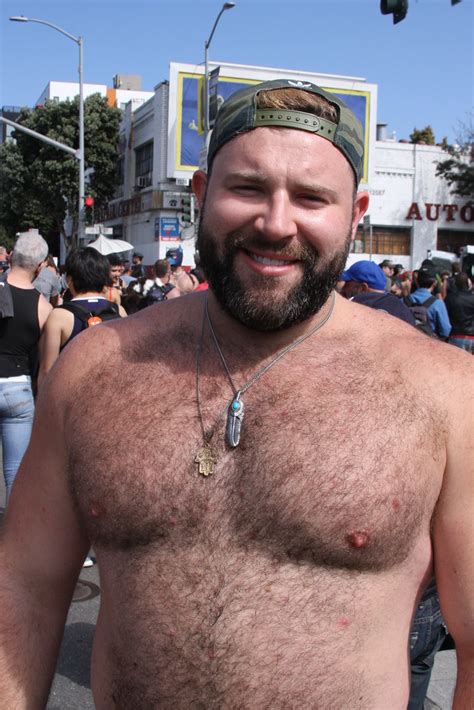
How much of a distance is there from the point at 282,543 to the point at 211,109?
2737 centimetres

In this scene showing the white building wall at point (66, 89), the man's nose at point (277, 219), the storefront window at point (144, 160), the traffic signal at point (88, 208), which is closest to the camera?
the man's nose at point (277, 219)

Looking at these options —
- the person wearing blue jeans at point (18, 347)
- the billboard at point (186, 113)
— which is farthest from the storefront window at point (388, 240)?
the person wearing blue jeans at point (18, 347)

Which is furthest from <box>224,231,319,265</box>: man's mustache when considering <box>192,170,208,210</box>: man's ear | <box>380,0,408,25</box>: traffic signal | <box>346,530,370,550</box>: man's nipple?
<box>380,0,408,25</box>: traffic signal

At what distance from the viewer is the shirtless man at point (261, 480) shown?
154 centimetres

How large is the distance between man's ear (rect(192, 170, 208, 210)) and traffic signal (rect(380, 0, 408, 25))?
8884 millimetres

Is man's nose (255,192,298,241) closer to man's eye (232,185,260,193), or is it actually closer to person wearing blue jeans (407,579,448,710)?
man's eye (232,185,260,193)

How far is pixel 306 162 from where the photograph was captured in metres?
1.68

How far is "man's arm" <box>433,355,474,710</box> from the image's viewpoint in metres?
1.53

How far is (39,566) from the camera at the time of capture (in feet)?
5.74

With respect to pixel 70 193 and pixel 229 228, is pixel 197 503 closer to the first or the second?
pixel 229 228

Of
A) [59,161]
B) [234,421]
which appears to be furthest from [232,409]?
[59,161]

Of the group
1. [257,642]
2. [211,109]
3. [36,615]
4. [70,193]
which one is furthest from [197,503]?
[70,193]

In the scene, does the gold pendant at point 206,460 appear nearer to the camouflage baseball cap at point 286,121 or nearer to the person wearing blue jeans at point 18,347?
the camouflage baseball cap at point 286,121

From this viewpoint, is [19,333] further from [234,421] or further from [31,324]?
[234,421]
